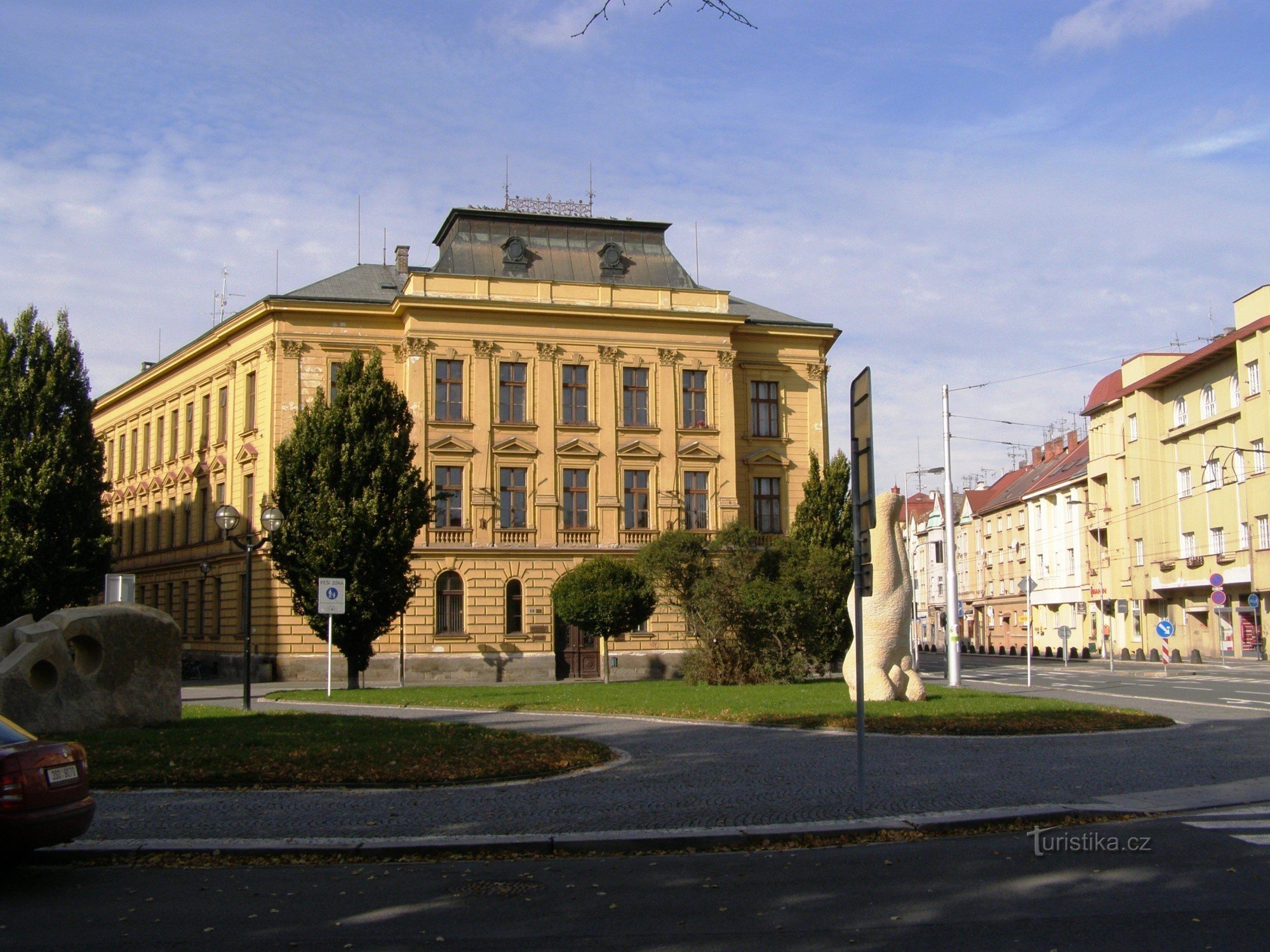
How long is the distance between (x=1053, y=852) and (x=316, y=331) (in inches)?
1589

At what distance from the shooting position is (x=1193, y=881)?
24.9ft

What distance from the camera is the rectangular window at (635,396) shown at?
1834 inches

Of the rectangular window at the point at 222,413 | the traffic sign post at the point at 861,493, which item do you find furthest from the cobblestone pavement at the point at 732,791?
the rectangular window at the point at 222,413

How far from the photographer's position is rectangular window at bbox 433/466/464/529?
4409cm

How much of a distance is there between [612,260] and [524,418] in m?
7.84

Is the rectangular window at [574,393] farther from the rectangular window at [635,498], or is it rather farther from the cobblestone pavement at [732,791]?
the cobblestone pavement at [732,791]

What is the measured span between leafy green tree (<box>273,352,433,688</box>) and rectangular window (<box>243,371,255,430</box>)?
1447 centimetres

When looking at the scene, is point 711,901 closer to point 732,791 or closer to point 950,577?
point 732,791

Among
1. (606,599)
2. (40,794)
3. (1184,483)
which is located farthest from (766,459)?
(40,794)

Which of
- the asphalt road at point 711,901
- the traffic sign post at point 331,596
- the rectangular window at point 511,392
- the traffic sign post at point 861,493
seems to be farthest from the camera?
the rectangular window at point 511,392

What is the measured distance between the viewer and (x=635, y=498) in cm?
4622

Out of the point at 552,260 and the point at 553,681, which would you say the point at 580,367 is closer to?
the point at 552,260

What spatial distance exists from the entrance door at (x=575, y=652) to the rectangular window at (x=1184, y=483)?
3313 centimetres

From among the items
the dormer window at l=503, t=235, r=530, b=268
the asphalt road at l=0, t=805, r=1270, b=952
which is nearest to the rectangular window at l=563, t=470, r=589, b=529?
the dormer window at l=503, t=235, r=530, b=268
